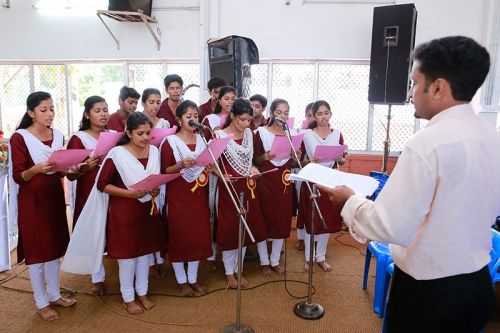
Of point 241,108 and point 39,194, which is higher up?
point 241,108

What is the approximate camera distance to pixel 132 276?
2.68 m

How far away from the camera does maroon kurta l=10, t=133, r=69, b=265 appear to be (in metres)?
2.43

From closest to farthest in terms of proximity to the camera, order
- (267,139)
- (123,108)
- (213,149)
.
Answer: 1. (213,149)
2. (267,139)
3. (123,108)

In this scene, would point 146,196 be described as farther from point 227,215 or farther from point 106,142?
point 227,215

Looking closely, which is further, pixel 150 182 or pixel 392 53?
pixel 392 53

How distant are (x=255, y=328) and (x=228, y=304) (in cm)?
37

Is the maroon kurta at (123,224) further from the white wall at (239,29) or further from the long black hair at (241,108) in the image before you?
the white wall at (239,29)

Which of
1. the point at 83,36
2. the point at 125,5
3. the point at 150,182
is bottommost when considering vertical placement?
the point at 150,182

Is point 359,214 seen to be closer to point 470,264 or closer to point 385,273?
point 470,264

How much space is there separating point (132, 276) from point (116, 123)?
136cm

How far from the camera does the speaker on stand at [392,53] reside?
4469mm

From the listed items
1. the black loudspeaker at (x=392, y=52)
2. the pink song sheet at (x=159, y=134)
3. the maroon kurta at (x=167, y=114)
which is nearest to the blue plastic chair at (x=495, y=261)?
the pink song sheet at (x=159, y=134)

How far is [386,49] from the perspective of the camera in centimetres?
464

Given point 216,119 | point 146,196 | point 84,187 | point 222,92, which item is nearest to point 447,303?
point 146,196
